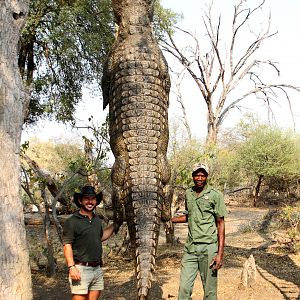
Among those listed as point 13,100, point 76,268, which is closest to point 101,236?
point 76,268

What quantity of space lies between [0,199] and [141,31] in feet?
7.13

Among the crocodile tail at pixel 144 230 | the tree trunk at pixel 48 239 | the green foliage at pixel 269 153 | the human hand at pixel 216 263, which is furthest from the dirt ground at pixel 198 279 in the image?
the green foliage at pixel 269 153

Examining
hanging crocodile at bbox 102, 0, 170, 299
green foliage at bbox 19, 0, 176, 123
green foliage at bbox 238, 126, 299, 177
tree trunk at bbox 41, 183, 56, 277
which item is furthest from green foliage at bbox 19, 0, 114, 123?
green foliage at bbox 238, 126, 299, 177

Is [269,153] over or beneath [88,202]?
over

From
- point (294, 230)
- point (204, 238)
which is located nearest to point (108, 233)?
point (204, 238)

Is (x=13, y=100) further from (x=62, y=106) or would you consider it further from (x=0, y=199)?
(x=62, y=106)

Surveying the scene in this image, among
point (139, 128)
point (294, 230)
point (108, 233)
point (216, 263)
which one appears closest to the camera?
point (139, 128)

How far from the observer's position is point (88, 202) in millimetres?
3773

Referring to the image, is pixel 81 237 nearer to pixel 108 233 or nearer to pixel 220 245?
pixel 108 233

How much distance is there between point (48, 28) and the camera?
10.3 metres

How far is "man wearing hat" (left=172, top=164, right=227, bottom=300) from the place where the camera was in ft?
13.9

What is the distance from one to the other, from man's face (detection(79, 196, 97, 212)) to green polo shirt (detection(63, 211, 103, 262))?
8cm

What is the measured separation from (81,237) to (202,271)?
4.17ft

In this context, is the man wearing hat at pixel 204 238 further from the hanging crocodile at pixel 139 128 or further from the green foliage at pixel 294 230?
the green foliage at pixel 294 230
